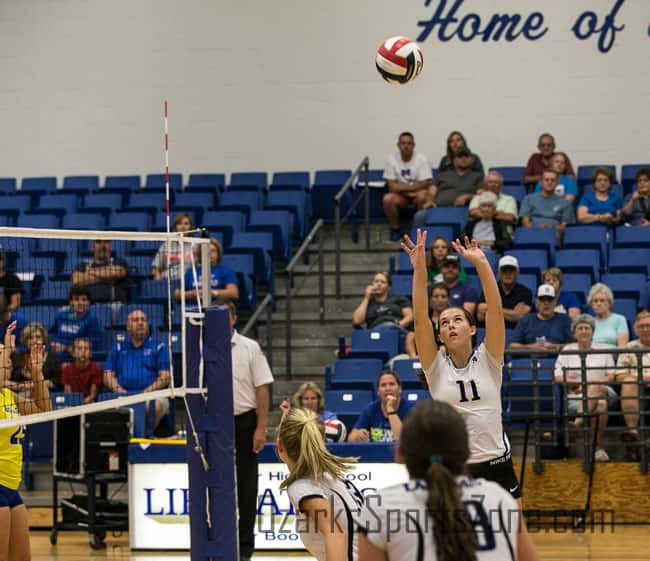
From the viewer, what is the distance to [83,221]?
1516 cm

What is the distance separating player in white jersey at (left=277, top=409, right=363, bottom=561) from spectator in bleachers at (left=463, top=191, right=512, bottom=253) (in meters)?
8.76

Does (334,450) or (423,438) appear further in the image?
(334,450)

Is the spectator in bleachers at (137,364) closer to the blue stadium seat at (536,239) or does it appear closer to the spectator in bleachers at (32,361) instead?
the spectator in bleachers at (32,361)

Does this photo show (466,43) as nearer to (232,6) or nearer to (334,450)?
(232,6)

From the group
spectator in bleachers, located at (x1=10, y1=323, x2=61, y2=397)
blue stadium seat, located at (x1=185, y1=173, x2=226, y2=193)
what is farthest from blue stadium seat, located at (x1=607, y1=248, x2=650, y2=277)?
spectator in bleachers, located at (x1=10, y1=323, x2=61, y2=397)

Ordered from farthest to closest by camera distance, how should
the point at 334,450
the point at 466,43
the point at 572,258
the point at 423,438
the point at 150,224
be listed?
the point at 466,43, the point at 150,224, the point at 572,258, the point at 334,450, the point at 423,438

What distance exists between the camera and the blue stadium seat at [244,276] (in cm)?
1362

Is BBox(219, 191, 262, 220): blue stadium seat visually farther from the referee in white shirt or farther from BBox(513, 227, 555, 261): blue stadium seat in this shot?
the referee in white shirt

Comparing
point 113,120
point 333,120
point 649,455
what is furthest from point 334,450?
point 113,120

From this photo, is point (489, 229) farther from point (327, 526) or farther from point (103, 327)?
point (327, 526)

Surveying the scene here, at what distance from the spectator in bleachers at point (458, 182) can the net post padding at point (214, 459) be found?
7.91 metres

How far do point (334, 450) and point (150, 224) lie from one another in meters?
5.94

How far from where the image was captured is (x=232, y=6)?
17531mm

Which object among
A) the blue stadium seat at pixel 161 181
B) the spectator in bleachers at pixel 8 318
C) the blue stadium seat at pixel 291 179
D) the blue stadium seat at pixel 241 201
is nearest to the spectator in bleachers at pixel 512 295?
the blue stadium seat at pixel 241 201
